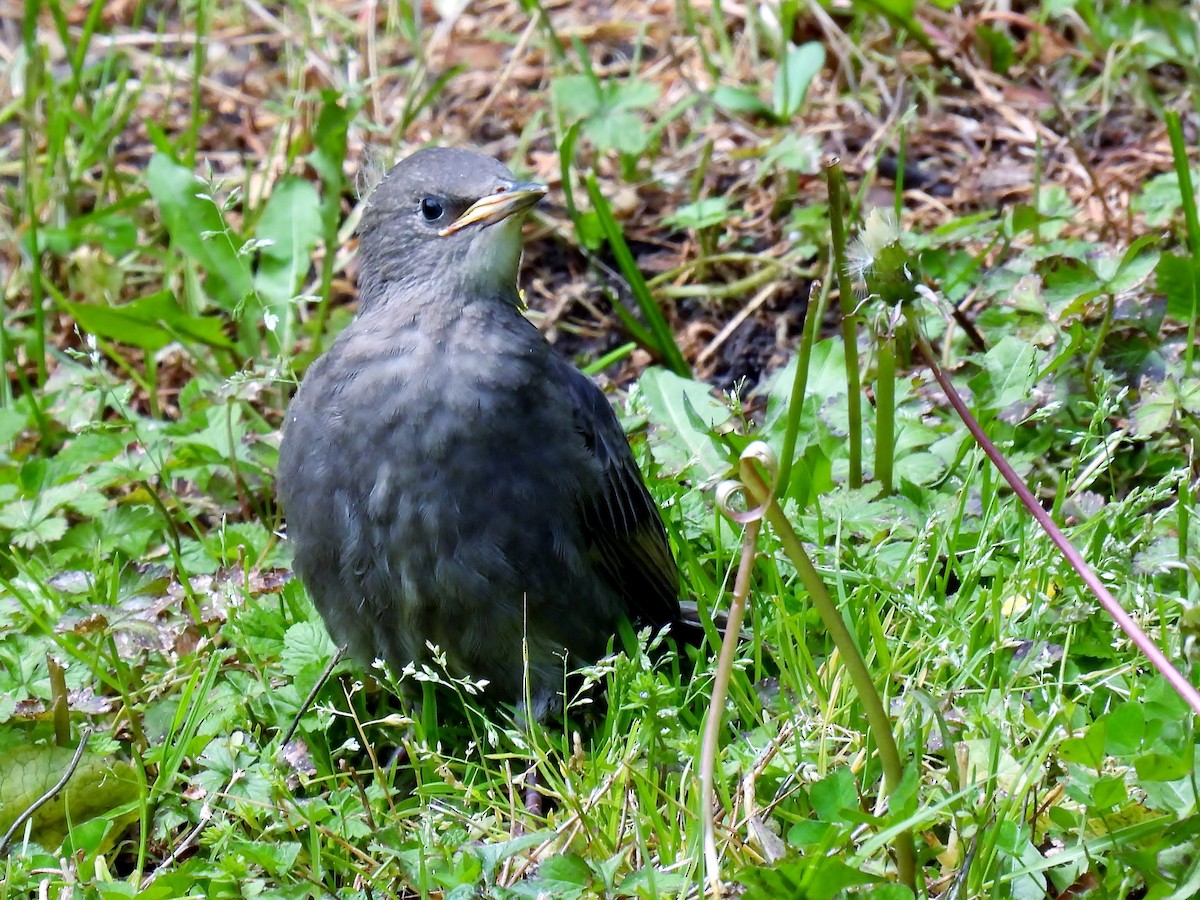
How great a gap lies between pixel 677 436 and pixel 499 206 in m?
0.93

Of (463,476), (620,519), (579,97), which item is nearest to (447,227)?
(463,476)

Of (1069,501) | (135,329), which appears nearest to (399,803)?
(1069,501)

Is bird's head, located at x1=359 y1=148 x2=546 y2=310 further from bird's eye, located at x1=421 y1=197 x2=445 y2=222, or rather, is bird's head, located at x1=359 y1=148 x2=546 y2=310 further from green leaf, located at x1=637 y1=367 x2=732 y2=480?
green leaf, located at x1=637 y1=367 x2=732 y2=480

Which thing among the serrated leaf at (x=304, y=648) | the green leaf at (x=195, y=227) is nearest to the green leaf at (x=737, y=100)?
the green leaf at (x=195, y=227)

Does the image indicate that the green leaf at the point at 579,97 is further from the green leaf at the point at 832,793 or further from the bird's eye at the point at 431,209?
the green leaf at the point at 832,793

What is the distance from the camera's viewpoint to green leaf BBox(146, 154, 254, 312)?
5008 millimetres

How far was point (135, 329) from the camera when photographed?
4.85m

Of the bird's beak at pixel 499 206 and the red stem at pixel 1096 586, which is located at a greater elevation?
the bird's beak at pixel 499 206

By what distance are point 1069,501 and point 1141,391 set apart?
1.87 feet

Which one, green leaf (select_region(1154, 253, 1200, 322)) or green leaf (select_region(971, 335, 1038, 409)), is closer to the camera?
green leaf (select_region(971, 335, 1038, 409))

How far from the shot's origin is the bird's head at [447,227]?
12.2 ft

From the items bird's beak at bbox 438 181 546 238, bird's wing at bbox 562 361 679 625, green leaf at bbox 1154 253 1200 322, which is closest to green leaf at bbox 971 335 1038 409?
green leaf at bbox 1154 253 1200 322

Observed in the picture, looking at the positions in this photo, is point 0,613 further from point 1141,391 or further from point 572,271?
point 1141,391

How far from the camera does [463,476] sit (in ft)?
11.3
